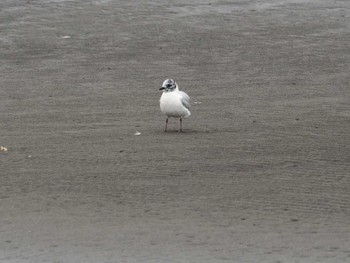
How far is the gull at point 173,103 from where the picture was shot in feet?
49.5

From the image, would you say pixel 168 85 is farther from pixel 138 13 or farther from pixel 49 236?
pixel 138 13

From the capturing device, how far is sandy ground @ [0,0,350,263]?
10.4 metres

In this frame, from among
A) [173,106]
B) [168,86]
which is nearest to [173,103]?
[173,106]

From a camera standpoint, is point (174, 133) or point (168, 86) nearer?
Result: point (174, 133)

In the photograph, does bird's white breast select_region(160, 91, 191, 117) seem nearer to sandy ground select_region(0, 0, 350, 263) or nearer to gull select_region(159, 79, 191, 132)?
gull select_region(159, 79, 191, 132)

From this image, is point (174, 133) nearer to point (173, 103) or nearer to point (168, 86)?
point (173, 103)

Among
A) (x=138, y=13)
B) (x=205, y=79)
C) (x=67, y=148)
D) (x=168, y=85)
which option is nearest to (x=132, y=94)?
(x=205, y=79)

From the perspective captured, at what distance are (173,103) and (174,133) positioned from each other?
15.2 inches

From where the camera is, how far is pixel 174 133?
49.4 ft

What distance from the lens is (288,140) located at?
14.3 meters

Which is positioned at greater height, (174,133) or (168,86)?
(168,86)

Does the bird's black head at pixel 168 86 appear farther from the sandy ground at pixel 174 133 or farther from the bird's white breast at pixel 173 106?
the sandy ground at pixel 174 133

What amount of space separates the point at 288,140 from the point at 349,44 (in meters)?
8.59

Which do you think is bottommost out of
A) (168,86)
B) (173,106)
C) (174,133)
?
(174,133)
